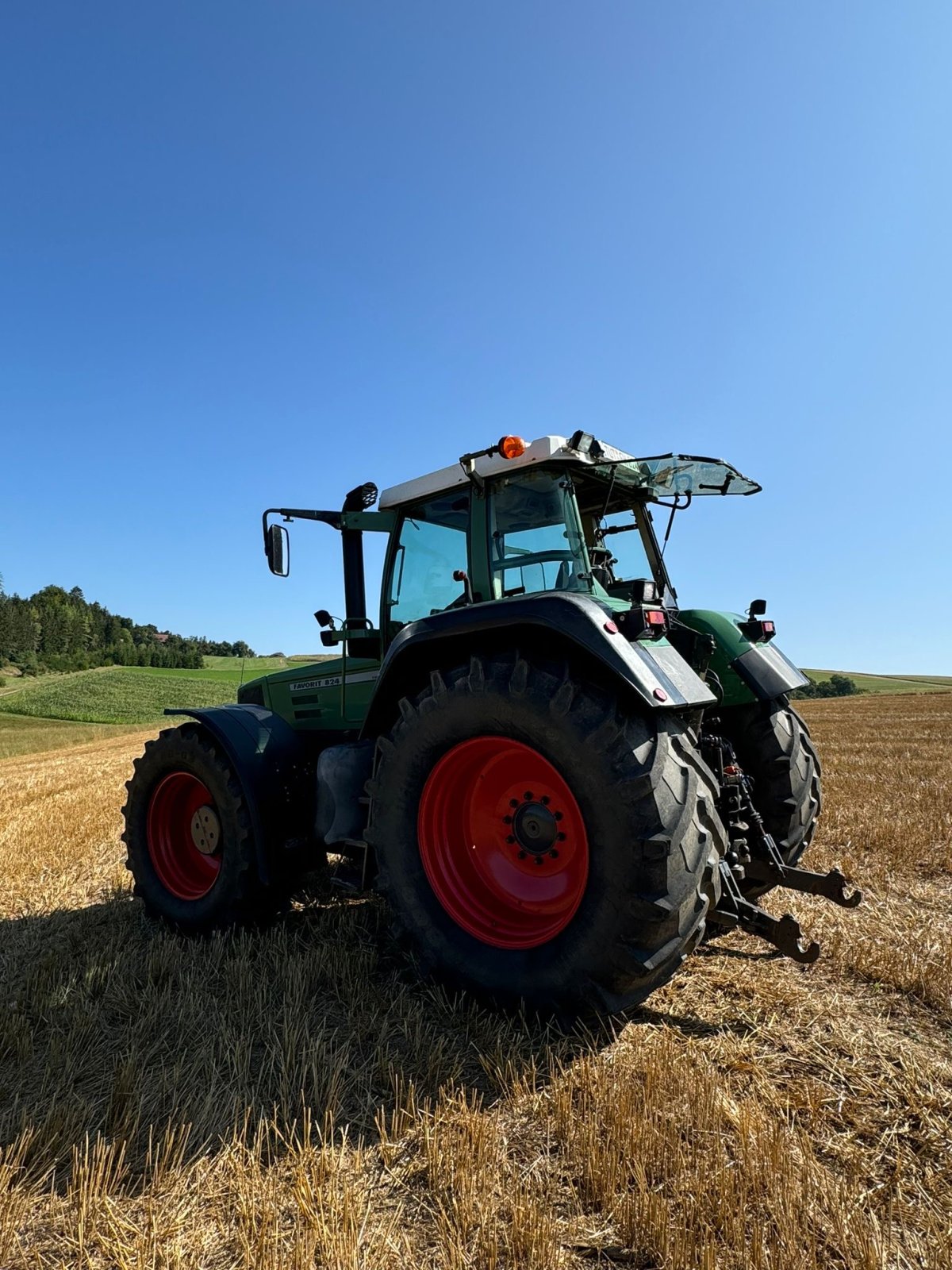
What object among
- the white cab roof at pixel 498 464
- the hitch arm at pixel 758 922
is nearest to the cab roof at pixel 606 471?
the white cab roof at pixel 498 464

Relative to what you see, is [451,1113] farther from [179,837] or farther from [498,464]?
[179,837]

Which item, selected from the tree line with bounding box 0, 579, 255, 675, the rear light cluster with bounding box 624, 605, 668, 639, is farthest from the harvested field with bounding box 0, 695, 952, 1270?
the tree line with bounding box 0, 579, 255, 675

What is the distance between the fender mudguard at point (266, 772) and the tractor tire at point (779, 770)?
229 cm

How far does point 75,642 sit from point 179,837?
86844 millimetres

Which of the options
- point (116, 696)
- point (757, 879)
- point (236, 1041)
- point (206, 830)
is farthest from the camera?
→ point (116, 696)

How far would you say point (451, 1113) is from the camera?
1994mm

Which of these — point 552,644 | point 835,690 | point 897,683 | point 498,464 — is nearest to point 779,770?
point 552,644

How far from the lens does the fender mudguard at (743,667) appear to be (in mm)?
3418

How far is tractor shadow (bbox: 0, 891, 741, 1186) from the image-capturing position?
2.04 m

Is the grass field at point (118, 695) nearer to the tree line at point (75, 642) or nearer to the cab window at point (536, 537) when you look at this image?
the tree line at point (75, 642)

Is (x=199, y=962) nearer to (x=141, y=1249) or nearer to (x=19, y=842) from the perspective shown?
(x=141, y=1249)

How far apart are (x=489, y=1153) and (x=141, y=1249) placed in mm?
827

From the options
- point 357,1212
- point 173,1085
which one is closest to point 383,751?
point 173,1085

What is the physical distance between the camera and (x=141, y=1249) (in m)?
1.56
